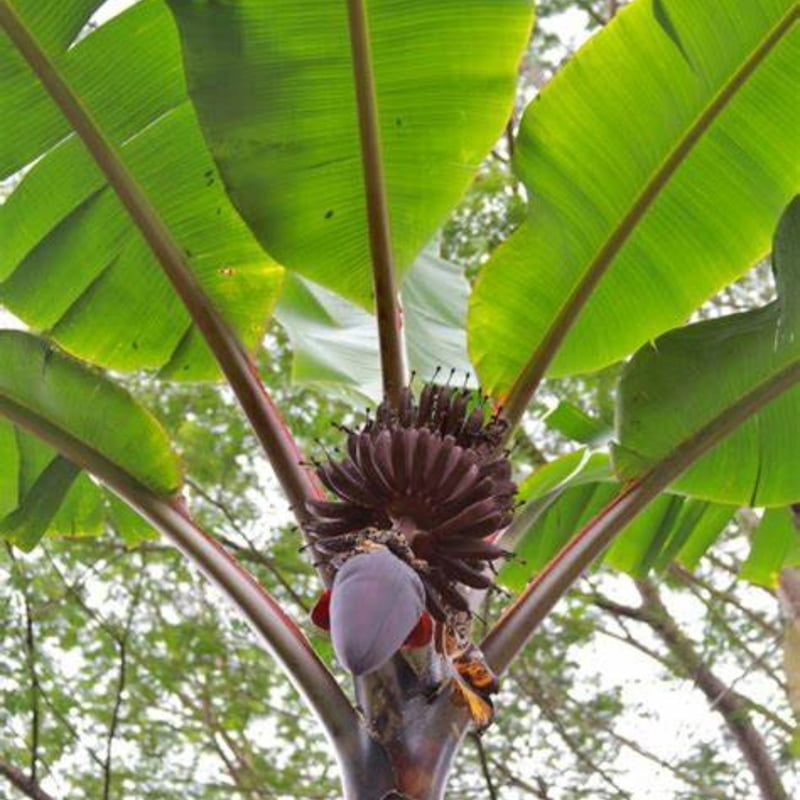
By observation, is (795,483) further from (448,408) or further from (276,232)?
(276,232)

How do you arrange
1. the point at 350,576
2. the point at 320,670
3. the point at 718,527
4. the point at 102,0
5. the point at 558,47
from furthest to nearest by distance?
1. the point at 558,47
2. the point at 718,527
3. the point at 102,0
4. the point at 320,670
5. the point at 350,576

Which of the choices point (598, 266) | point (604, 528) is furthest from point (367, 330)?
point (604, 528)

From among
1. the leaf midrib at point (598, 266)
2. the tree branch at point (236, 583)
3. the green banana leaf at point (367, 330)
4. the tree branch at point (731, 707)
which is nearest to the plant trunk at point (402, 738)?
the tree branch at point (236, 583)

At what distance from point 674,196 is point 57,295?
1.14 metres

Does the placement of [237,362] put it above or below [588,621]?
below

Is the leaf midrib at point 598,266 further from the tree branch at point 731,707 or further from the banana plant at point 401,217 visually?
the tree branch at point 731,707

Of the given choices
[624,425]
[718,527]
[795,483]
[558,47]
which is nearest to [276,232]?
[624,425]

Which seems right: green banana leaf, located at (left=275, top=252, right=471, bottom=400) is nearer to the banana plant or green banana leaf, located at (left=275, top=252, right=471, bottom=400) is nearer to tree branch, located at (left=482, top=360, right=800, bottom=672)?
the banana plant

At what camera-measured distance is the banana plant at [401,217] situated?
1895 millimetres

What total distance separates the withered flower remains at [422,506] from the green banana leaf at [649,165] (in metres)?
0.55

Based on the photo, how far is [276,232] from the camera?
2.08m

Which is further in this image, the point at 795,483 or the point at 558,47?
the point at 558,47

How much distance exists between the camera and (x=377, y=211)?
1.99m

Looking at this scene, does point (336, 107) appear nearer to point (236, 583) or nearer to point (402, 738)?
point (236, 583)
